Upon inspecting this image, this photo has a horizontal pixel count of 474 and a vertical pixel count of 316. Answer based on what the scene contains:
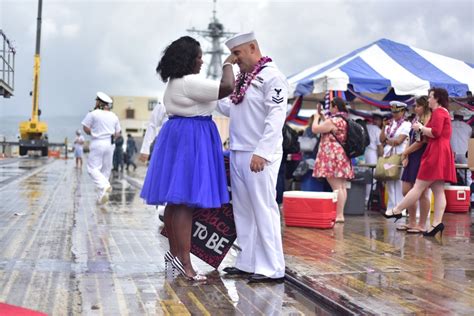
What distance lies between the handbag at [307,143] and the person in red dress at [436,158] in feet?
16.0

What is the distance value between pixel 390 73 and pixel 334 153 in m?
3.40

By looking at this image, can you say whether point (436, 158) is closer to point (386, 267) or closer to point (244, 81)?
point (386, 267)

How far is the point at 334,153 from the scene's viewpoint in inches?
354

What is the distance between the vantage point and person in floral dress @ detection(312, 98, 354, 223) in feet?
29.3

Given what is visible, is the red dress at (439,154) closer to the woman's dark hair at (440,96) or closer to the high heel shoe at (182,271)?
the woman's dark hair at (440,96)

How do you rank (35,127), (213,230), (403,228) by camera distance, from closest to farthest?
1. (213,230)
2. (403,228)
3. (35,127)

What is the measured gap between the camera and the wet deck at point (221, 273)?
4344 millimetres

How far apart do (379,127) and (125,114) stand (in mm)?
53590

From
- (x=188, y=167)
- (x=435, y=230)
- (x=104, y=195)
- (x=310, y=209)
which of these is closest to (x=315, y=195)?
(x=310, y=209)

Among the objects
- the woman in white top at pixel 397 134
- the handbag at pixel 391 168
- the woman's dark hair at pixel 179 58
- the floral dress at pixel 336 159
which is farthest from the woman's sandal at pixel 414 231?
the woman's dark hair at pixel 179 58

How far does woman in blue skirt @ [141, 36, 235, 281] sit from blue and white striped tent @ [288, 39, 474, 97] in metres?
5.94

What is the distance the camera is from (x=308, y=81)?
11.2 metres

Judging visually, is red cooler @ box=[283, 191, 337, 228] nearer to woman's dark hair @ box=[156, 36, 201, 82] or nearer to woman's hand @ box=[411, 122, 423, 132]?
woman's hand @ box=[411, 122, 423, 132]

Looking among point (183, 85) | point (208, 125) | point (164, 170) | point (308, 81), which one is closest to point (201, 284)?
point (164, 170)
